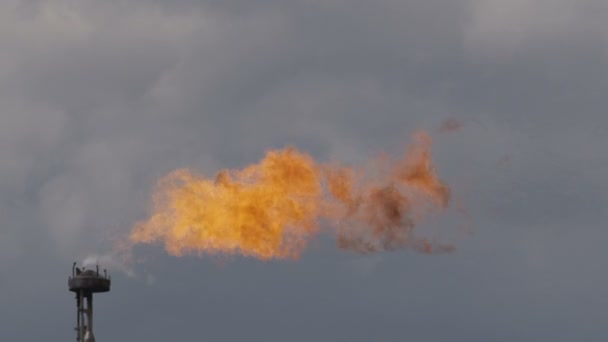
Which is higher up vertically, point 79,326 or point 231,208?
point 231,208

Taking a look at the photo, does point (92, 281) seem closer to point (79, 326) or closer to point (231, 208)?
point (79, 326)

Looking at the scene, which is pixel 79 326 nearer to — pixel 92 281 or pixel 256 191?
pixel 92 281

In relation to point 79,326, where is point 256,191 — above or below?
above

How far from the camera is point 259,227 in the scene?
121 m

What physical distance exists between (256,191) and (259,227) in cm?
348

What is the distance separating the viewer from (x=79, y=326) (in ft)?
403

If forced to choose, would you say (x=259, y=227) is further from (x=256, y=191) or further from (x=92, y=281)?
(x=92, y=281)

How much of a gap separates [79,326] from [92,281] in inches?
178

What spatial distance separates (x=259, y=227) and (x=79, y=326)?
18449mm

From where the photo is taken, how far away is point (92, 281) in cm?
12162

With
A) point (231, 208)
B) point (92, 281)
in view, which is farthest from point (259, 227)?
point (92, 281)

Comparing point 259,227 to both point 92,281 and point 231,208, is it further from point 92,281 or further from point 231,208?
point 92,281

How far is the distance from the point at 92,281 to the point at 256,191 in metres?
16.4

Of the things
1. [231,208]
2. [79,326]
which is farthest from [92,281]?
[231,208]
